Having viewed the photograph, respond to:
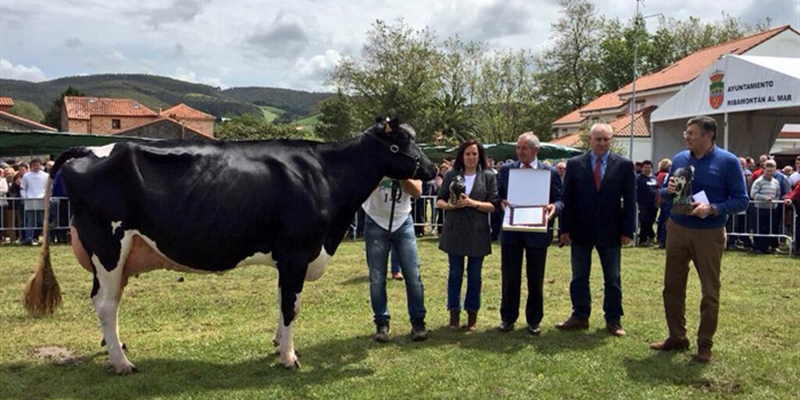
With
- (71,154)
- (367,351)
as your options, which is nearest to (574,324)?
(367,351)

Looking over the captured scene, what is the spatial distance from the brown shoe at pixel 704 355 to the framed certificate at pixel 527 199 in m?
1.84

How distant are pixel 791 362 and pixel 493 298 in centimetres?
376

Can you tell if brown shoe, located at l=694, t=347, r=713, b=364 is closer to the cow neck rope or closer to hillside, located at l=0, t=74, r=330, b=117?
the cow neck rope

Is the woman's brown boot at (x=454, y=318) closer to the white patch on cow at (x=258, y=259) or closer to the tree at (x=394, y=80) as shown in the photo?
the white patch on cow at (x=258, y=259)

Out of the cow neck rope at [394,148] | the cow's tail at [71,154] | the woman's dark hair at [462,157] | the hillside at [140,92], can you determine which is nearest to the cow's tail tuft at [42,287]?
the cow's tail at [71,154]

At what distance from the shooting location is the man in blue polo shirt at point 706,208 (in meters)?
6.00

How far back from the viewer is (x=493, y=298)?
9.12m

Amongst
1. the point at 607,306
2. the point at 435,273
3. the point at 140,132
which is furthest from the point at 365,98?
the point at 607,306

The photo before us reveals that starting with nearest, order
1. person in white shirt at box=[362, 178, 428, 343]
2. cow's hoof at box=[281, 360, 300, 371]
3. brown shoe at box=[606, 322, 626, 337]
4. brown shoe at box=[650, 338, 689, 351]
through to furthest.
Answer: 1. cow's hoof at box=[281, 360, 300, 371]
2. brown shoe at box=[650, 338, 689, 351]
3. person in white shirt at box=[362, 178, 428, 343]
4. brown shoe at box=[606, 322, 626, 337]

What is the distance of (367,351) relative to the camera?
21.4ft

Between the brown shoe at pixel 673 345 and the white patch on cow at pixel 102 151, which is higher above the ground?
the white patch on cow at pixel 102 151

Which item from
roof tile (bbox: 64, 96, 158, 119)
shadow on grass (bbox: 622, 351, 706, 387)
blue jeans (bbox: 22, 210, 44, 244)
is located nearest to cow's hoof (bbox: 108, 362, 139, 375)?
shadow on grass (bbox: 622, 351, 706, 387)

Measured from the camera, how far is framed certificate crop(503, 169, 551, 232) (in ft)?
22.8

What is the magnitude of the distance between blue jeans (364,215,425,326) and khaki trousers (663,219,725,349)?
8.10 feet
